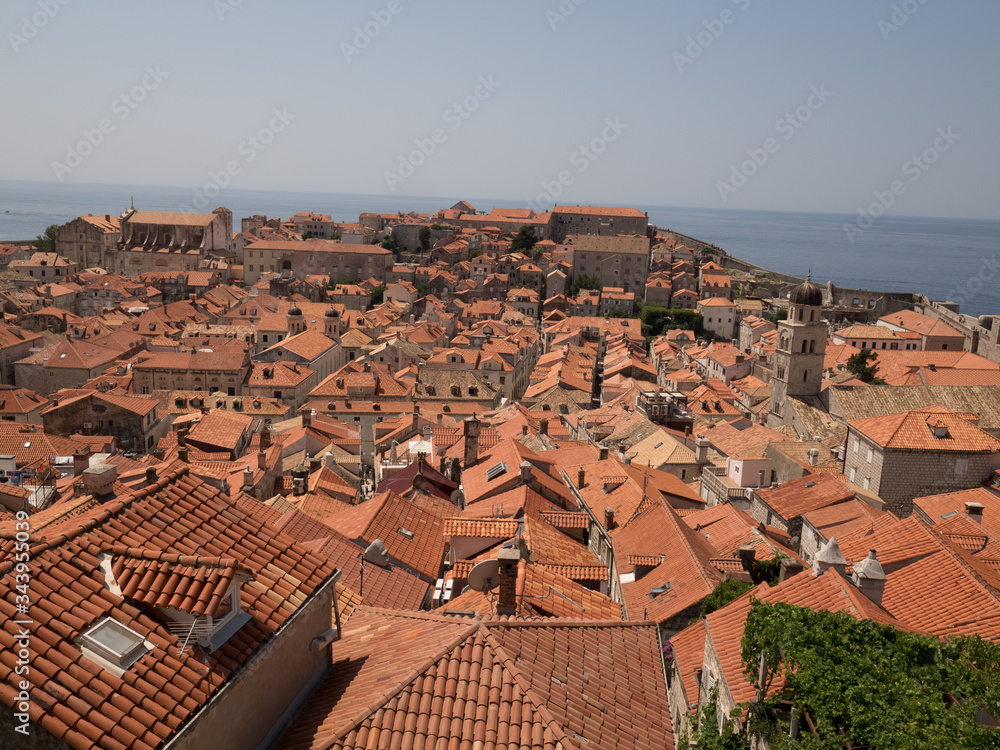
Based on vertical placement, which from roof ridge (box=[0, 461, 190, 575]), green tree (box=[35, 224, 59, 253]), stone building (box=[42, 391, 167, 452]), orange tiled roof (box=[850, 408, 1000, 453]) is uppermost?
roof ridge (box=[0, 461, 190, 575])

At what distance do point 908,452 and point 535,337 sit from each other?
48.9 meters

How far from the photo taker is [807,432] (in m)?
38.3

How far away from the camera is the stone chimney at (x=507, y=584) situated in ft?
33.3

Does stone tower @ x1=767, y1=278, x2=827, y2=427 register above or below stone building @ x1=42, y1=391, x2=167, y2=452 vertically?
above

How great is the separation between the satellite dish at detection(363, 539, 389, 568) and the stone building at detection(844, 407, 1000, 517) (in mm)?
15532

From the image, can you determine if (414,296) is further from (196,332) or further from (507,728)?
(507,728)

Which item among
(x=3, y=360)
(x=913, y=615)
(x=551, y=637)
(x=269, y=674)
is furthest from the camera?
(x=3, y=360)

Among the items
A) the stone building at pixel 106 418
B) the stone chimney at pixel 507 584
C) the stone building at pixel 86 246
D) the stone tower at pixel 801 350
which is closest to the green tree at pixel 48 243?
the stone building at pixel 86 246

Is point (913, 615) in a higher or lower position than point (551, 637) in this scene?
lower

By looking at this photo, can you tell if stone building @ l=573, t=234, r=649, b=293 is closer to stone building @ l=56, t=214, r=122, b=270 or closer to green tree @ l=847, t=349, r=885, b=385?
green tree @ l=847, t=349, r=885, b=385

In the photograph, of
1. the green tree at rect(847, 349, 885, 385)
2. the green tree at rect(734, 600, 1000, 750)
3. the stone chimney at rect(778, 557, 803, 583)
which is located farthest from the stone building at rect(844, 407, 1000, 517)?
the green tree at rect(847, 349, 885, 385)

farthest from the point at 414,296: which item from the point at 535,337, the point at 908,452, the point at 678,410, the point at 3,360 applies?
the point at 908,452

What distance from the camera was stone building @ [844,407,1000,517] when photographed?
23516 mm

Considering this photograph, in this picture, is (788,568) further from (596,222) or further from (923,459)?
(596,222)
